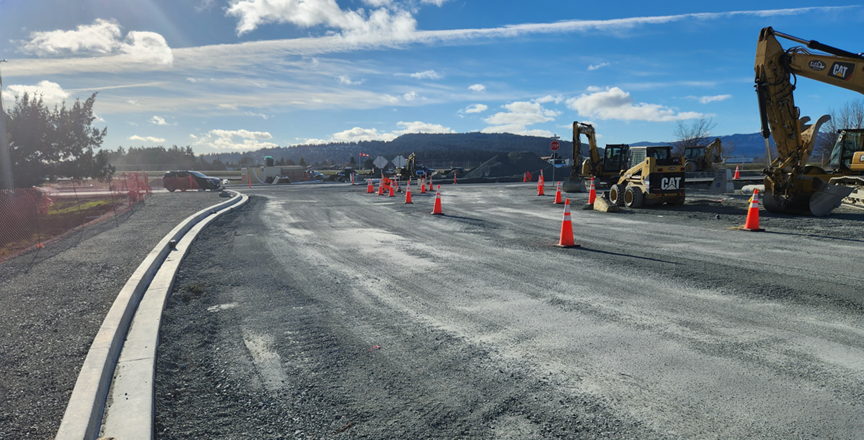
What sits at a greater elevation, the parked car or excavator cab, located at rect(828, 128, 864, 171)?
excavator cab, located at rect(828, 128, 864, 171)

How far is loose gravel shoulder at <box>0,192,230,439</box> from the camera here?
315 centimetres

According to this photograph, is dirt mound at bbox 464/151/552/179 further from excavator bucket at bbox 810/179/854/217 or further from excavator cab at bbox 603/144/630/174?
excavator bucket at bbox 810/179/854/217

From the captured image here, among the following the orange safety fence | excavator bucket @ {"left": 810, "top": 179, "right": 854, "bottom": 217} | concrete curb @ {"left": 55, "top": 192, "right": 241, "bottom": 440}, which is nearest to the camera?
concrete curb @ {"left": 55, "top": 192, "right": 241, "bottom": 440}

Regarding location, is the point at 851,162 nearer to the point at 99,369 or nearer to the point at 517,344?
the point at 517,344

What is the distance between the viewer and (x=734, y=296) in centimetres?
582

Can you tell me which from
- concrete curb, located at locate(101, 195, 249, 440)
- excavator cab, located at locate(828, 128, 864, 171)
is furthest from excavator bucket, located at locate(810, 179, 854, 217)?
concrete curb, located at locate(101, 195, 249, 440)

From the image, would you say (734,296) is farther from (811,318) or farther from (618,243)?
(618,243)

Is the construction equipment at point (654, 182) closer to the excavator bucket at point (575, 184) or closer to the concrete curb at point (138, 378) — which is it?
the excavator bucket at point (575, 184)

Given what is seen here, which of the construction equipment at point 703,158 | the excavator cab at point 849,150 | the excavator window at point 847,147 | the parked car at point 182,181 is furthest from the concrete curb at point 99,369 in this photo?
the construction equipment at point 703,158

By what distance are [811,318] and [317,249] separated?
7.47 metres

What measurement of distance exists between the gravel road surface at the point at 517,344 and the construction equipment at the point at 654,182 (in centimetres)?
743

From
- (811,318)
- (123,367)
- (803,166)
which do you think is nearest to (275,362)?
(123,367)

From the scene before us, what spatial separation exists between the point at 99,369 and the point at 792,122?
16.8 metres

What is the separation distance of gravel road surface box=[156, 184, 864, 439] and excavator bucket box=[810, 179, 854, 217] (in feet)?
16.4
